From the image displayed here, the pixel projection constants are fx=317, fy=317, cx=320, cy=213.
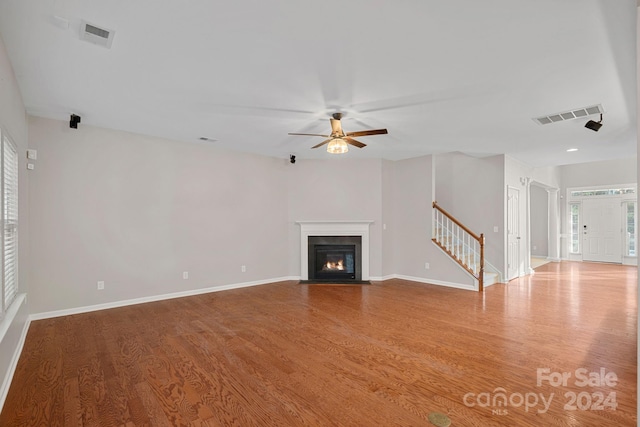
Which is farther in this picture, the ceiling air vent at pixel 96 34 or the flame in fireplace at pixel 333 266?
the flame in fireplace at pixel 333 266

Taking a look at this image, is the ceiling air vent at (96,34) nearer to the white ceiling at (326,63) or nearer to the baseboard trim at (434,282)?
the white ceiling at (326,63)

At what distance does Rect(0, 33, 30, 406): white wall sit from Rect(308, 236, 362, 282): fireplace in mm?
4580

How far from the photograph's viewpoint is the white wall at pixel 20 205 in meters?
2.56

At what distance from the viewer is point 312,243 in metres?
6.96

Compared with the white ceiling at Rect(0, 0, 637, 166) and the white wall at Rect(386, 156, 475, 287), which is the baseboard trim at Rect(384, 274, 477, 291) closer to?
the white wall at Rect(386, 156, 475, 287)

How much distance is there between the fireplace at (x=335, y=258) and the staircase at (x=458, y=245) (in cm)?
169

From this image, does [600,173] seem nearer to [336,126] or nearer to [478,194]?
[478,194]

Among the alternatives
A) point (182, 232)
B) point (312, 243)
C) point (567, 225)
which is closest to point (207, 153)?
point (182, 232)

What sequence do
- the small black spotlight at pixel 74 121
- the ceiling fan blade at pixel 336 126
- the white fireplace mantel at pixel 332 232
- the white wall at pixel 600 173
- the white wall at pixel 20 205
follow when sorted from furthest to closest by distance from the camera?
the white wall at pixel 600 173, the white fireplace mantel at pixel 332 232, the small black spotlight at pixel 74 121, the ceiling fan blade at pixel 336 126, the white wall at pixel 20 205

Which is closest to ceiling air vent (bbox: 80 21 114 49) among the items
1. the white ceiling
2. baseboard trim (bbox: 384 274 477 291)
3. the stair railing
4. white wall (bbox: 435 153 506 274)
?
the white ceiling

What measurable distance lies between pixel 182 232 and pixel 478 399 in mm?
4913

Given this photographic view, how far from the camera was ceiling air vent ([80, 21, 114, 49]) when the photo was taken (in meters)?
2.31

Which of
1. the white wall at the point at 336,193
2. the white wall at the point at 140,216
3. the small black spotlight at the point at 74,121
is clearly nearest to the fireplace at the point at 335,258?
the white wall at the point at 336,193

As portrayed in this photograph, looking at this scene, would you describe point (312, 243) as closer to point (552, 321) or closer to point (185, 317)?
point (185, 317)
